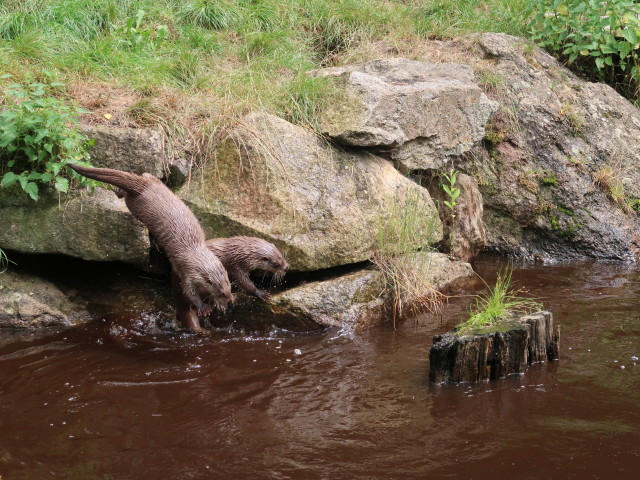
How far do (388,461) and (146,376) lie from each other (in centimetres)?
164

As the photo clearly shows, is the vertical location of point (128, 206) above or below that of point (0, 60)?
below

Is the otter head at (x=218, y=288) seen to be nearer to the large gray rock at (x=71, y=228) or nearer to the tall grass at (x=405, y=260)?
the large gray rock at (x=71, y=228)

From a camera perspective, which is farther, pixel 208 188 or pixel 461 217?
pixel 461 217

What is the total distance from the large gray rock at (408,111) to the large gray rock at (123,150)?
144cm

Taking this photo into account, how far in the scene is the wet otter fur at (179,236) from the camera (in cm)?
472

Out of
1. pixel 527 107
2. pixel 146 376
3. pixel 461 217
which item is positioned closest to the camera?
pixel 146 376

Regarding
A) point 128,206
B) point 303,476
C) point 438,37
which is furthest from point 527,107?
point 303,476

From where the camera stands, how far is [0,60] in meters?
5.82

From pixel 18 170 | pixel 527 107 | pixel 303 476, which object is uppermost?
pixel 527 107

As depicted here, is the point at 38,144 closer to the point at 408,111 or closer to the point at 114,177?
the point at 114,177

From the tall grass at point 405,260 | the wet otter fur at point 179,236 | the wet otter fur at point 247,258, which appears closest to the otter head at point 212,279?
the wet otter fur at point 179,236

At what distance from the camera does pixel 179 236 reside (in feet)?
15.7

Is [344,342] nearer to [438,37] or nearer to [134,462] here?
[134,462]

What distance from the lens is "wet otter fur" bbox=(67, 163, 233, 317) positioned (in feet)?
15.5
